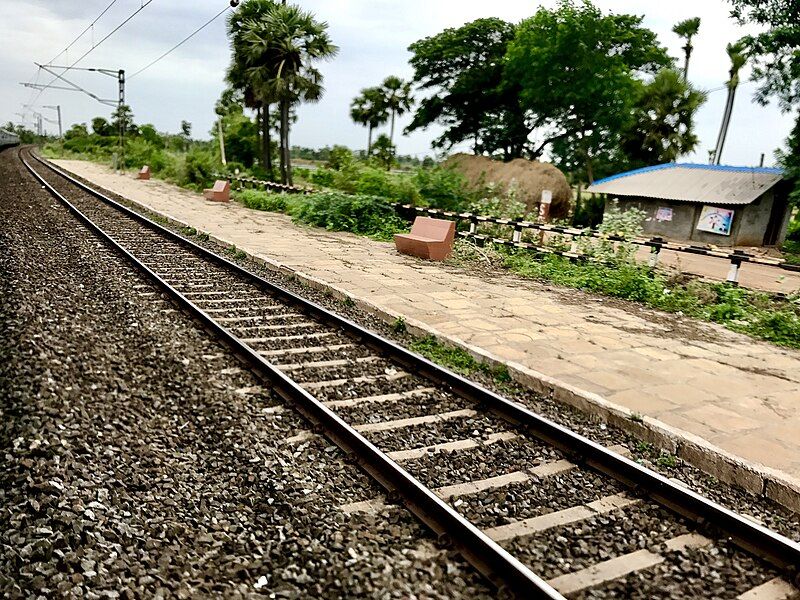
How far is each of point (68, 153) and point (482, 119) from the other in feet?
184

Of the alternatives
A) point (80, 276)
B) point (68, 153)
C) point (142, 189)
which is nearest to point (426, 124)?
point (142, 189)

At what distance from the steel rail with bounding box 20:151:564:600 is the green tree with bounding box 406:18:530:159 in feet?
115

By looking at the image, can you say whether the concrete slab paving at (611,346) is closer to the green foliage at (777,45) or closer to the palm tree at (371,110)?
the green foliage at (777,45)

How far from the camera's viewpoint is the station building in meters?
23.3

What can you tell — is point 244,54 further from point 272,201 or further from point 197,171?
point 272,201

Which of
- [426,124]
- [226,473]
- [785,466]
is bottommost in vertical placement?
[226,473]

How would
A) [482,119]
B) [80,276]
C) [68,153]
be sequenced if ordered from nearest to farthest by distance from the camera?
1. [80,276]
2. [482,119]
3. [68,153]

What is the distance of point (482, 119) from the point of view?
39.7m

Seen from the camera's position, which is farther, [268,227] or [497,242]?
[268,227]

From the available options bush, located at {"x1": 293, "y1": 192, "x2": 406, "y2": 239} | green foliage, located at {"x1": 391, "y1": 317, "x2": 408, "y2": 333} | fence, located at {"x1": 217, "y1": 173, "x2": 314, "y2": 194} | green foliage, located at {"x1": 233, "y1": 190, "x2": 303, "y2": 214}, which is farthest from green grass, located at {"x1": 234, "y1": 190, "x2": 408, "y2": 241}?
green foliage, located at {"x1": 391, "y1": 317, "x2": 408, "y2": 333}

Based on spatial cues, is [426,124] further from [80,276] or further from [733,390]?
[733,390]

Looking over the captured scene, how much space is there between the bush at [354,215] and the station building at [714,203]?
1340cm

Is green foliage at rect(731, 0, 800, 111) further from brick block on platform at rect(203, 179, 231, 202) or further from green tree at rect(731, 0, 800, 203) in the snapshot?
brick block on platform at rect(203, 179, 231, 202)

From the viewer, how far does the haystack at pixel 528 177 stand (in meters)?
23.2
